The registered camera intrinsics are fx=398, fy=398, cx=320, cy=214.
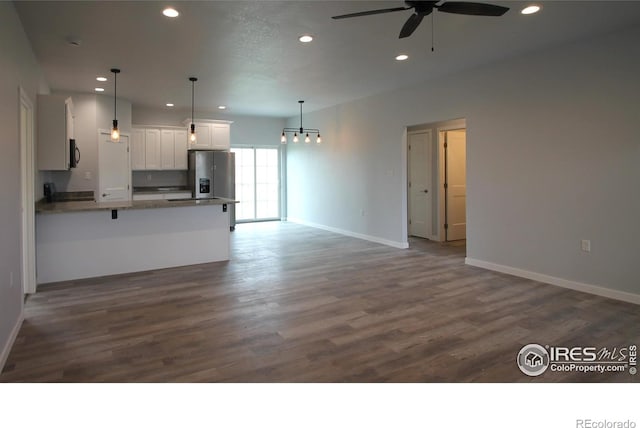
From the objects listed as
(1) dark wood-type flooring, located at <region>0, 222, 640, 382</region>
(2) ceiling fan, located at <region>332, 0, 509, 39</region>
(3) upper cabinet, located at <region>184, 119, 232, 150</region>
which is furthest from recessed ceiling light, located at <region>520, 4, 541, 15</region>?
(3) upper cabinet, located at <region>184, 119, 232, 150</region>

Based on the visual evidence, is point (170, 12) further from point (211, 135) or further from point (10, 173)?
point (211, 135)

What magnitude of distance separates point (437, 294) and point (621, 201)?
2.05 metres

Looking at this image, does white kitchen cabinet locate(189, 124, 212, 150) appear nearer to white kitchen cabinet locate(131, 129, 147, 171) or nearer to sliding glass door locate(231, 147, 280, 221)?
white kitchen cabinet locate(131, 129, 147, 171)

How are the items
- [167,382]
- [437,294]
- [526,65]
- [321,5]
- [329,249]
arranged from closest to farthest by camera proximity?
1. [167,382]
2. [321,5]
3. [437,294]
4. [526,65]
5. [329,249]

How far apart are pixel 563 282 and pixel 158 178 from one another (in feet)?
25.5

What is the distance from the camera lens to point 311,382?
245 cm

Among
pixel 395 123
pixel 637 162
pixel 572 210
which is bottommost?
pixel 572 210

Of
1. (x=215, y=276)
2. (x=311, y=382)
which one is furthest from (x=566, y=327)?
(x=215, y=276)

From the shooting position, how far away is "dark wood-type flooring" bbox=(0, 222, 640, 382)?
260 centimetres

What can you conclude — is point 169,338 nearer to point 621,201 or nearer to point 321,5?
point 321,5

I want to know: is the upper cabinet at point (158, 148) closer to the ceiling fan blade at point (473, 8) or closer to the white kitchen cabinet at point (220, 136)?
the white kitchen cabinet at point (220, 136)

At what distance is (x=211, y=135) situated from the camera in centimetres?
882

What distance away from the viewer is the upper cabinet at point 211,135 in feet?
28.4

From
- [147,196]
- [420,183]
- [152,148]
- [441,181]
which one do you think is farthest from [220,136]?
[441,181]
